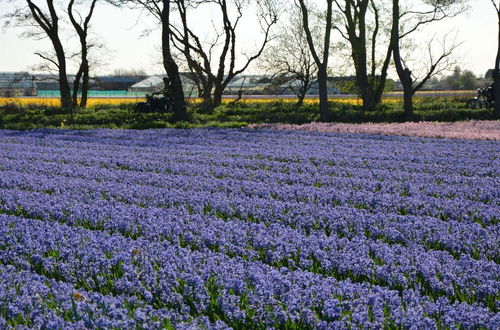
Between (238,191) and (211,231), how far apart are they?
2.82 m

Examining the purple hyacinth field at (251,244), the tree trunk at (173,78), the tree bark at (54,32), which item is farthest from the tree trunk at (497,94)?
the tree bark at (54,32)

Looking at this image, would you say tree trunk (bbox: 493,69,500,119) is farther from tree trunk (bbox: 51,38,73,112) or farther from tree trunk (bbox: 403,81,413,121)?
tree trunk (bbox: 51,38,73,112)

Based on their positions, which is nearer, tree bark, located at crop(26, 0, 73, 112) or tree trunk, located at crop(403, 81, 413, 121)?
tree trunk, located at crop(403, 81, 413, 121)

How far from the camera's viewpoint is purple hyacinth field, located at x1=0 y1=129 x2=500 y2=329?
4715 millimetres

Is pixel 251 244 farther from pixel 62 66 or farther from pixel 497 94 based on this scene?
pixel 62 66

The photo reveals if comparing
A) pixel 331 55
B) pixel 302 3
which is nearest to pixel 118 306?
pixel 302 3

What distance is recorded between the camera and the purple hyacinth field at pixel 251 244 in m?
4.71

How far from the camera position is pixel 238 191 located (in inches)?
390

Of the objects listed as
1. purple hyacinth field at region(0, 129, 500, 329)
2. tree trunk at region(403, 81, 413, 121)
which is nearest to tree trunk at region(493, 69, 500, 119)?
tree trunk at region(403, 81, 413, 121)

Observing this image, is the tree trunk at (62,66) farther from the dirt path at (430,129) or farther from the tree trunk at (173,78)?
the dirt path at (430,129)

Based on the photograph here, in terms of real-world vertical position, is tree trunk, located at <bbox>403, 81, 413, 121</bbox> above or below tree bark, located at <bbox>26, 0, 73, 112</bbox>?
below

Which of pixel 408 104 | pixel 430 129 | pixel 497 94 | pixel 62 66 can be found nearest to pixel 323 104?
pixel 408 104

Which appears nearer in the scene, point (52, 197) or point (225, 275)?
point (225, 275)

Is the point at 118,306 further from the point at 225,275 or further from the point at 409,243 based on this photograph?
the point at 409,243
